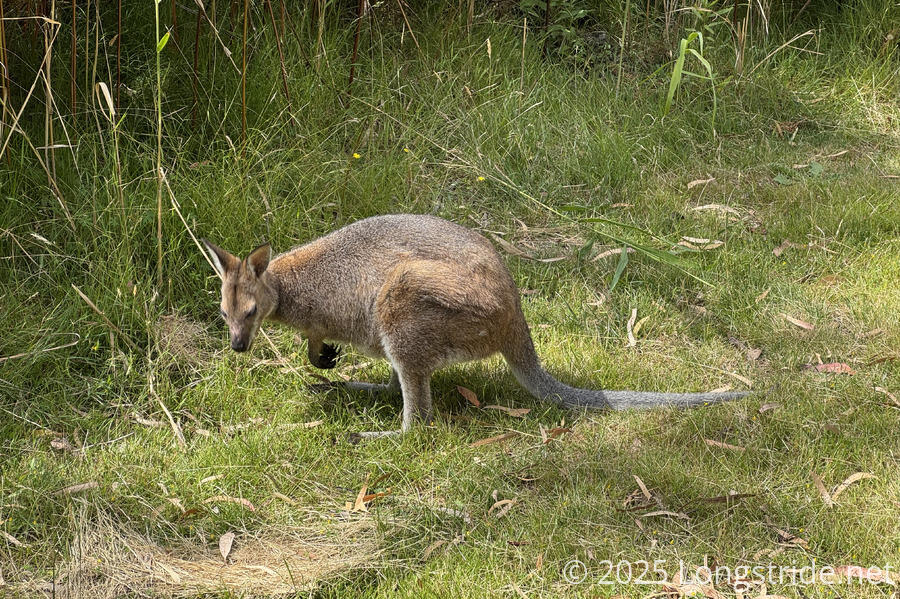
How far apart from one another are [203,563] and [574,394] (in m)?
1.70

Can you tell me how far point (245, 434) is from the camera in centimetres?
412

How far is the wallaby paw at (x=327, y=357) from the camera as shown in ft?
14.5

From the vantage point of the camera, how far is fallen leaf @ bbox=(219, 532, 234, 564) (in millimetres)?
3467

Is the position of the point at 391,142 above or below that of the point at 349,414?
above

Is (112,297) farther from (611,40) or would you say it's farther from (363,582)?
(611,40)

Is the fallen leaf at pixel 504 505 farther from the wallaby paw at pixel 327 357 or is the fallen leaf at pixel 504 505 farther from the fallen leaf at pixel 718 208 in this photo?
the fallen leaf at pixel 718 208

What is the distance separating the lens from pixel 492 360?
15.6 ft

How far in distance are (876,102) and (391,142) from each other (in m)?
3.59

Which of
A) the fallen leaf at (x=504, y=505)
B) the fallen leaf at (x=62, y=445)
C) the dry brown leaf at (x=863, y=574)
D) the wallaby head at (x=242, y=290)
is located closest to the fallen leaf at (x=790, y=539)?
the dry brown leaf at (x=863, y=574)

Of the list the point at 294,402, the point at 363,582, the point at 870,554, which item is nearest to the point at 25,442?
the point at 294,402

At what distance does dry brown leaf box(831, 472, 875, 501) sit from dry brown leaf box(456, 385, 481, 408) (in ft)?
5.02

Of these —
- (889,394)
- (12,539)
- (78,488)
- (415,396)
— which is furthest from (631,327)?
(12,539)

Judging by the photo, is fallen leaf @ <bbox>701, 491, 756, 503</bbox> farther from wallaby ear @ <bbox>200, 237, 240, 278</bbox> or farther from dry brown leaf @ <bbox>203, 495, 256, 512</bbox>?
wallaby ear @ <bbox>200, 237, 240, 278</bbox>

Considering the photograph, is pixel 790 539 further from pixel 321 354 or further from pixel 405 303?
pixel 321 354
